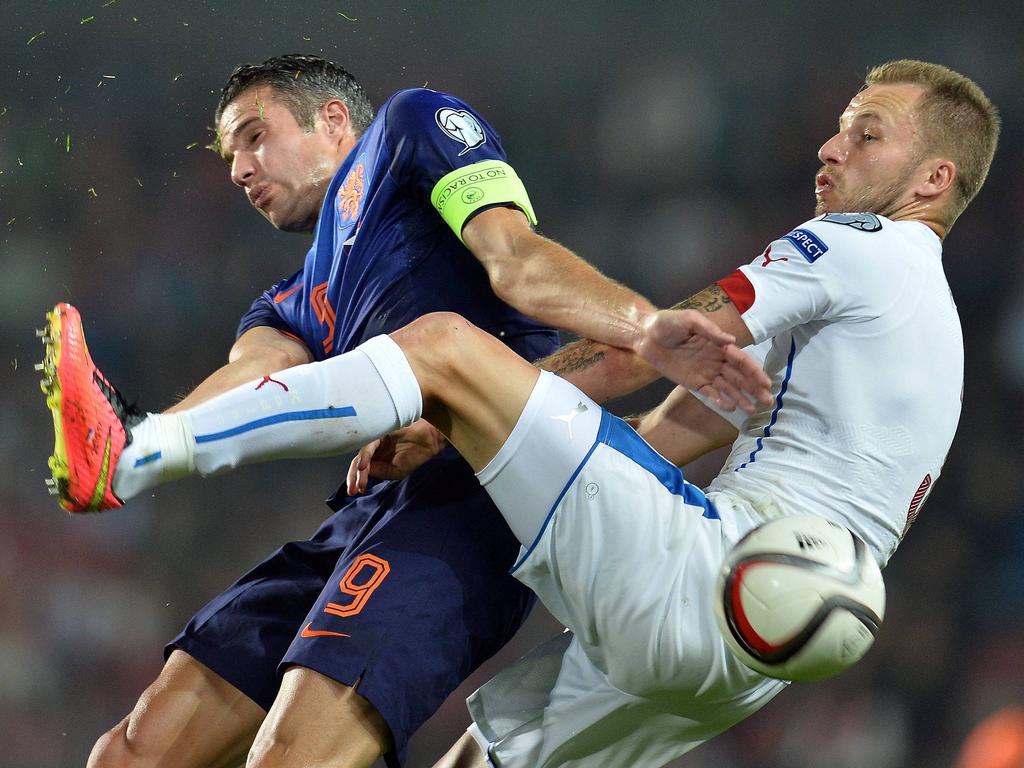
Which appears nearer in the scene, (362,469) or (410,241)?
(362,469)

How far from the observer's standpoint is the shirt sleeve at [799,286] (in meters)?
2.45

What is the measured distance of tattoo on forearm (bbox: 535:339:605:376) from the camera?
101 inches

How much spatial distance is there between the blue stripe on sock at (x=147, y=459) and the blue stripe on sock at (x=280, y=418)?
0.07 m

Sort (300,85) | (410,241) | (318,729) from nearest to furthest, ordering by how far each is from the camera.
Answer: (318,729)
(410,241)
(300,85)

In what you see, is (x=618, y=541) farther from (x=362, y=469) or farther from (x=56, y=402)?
(x=56, y=402)

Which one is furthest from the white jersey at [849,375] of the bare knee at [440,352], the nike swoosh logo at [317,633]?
the nike swoosh logo at [317,633]

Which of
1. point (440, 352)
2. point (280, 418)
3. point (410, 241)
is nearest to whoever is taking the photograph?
point (280, 418)

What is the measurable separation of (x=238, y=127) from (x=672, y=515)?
74.7 inches

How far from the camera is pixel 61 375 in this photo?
195 cm

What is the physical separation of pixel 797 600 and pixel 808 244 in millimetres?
830

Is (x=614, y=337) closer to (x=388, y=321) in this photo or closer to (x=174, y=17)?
(x=388, y=321)

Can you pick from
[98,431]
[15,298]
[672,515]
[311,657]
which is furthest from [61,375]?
[15,298]

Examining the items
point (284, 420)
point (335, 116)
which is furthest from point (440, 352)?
point (335, 116)

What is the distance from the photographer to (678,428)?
9.75ft
